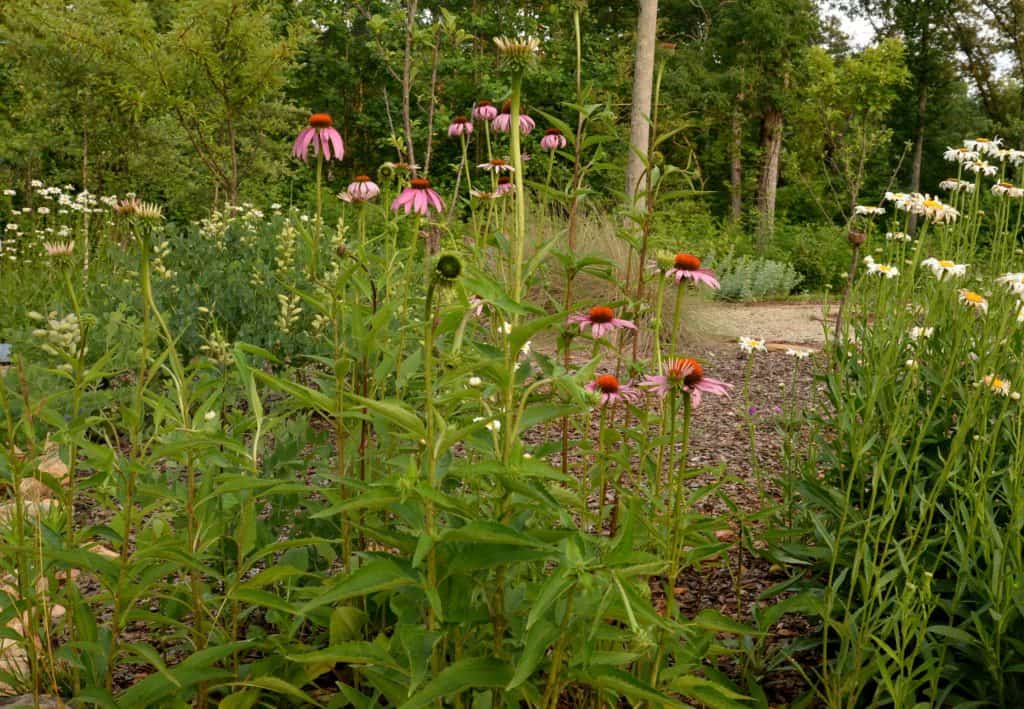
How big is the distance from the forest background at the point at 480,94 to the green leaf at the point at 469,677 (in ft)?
3.39

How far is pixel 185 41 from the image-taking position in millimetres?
5859

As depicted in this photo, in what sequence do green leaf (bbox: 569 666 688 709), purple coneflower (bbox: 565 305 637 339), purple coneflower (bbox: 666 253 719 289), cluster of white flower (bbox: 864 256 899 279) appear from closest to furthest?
green leaf (bbox: 569 666 688 709), purple coneflower (bbox: 666 253 719 289), purple coneflower (bbox: 565 305 637 339), cluster of white flower (bbox: 864 256 899 279)

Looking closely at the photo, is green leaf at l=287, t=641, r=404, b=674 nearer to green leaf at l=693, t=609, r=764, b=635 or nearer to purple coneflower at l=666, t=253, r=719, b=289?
green leaf at l=693, t=609, r=764, b=635

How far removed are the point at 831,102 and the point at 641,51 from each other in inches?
323

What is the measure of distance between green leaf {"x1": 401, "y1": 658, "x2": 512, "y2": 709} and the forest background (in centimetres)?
103

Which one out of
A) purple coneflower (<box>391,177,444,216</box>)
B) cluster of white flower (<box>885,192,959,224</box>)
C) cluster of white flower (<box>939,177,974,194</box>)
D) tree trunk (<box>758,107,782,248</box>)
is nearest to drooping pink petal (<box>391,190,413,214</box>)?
purple coneflower (<box>391,177,444,216</box>)

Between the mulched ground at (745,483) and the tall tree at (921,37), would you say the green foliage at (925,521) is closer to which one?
the mulched ground at (745,483)

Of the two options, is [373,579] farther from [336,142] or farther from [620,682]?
[336,142]

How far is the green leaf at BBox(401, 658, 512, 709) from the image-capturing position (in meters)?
1.04

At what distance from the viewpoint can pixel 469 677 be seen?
1.06 m

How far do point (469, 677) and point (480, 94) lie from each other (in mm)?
13569

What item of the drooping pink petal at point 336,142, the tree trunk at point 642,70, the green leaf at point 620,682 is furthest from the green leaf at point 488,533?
the tree trunk at point 642,70

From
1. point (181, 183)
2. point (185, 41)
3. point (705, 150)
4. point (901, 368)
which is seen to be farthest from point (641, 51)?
point (705, 150)

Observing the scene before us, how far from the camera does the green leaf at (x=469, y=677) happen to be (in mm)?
1045
